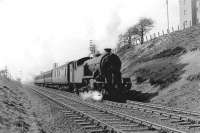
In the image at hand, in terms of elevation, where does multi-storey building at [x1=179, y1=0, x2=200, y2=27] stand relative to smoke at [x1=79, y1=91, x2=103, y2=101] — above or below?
above

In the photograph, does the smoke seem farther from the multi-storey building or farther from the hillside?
the multi-storey building

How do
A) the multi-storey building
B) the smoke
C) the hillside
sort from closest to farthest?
the hillside < the smoke < the multi-storey building

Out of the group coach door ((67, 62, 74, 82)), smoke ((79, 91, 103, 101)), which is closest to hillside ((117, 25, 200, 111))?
smoke ((79, 91, 103, 101))

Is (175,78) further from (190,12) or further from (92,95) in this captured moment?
(190,12)

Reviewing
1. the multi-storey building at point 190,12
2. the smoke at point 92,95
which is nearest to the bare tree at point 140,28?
the multi-storey building at point 190,12

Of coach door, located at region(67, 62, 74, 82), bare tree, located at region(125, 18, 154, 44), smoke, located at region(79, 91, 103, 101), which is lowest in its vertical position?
smoke, located at region(79, 91, 103, 101)

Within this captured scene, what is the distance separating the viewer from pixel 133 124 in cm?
1243

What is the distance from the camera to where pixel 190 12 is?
71.6 meters

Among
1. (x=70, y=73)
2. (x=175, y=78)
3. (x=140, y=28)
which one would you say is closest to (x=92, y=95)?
(x=175, y=78)

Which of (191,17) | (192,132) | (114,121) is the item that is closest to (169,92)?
(114,121)

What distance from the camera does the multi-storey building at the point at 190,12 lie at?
233 feet

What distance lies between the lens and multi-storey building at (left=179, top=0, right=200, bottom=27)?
70.9m

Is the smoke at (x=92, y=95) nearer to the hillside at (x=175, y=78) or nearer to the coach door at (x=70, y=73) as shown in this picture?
the hillside at (x=175, y=78)

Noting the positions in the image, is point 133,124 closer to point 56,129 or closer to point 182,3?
point 56,129
